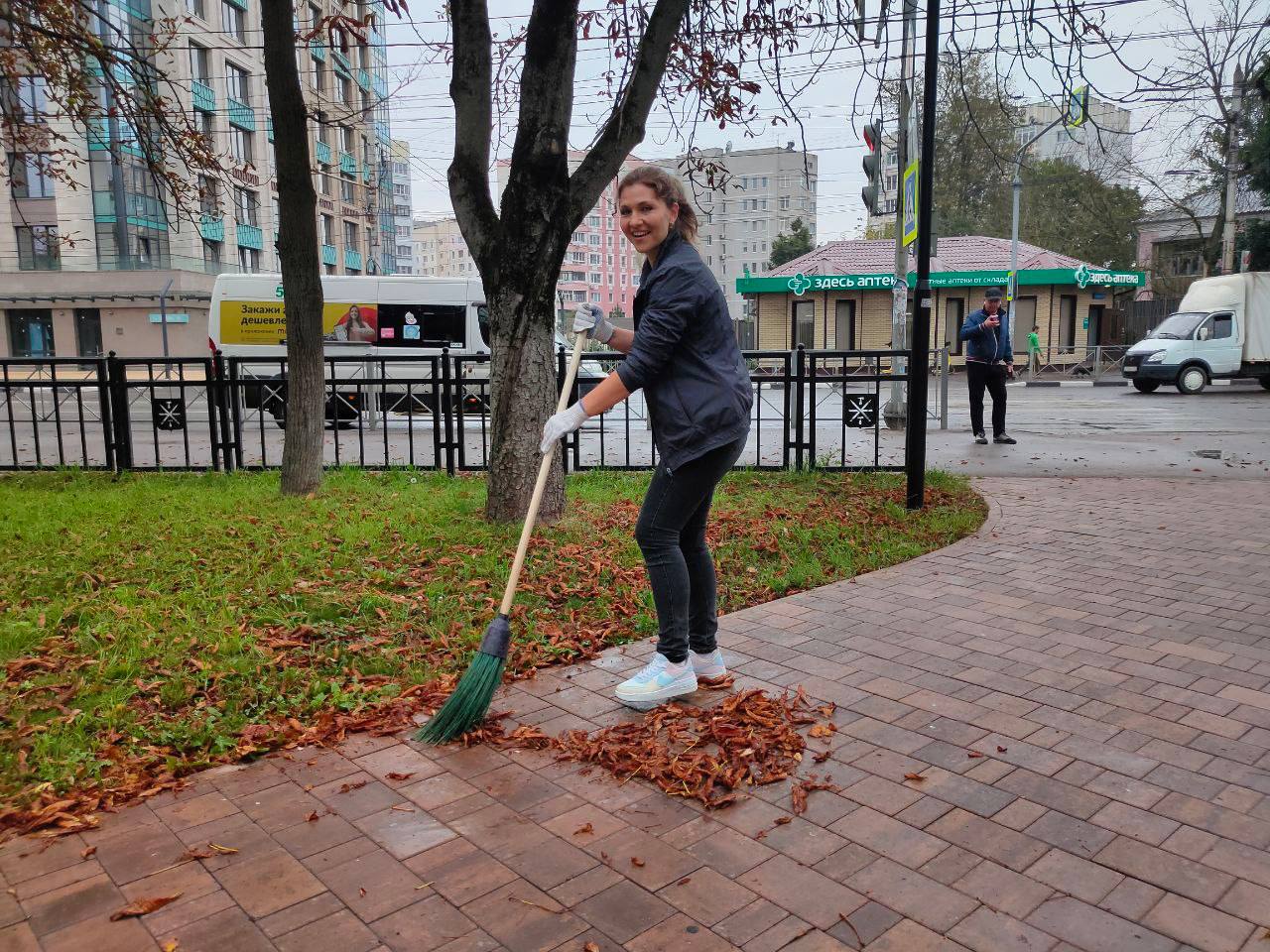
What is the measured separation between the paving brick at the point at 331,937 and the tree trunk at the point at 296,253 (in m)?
5.82

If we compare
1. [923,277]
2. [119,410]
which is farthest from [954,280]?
[119,410]

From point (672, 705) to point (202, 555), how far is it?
3.47 m

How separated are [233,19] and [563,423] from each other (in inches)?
1830

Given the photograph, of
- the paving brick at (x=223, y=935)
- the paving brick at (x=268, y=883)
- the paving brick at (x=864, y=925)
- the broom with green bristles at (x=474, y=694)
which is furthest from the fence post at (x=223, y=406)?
the paving brick at (x=864, y=925)

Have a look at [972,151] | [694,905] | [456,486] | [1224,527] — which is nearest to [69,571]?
[456,486]

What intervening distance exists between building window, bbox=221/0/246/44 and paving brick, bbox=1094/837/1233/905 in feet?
148

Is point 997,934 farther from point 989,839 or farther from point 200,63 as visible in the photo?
point 200,63

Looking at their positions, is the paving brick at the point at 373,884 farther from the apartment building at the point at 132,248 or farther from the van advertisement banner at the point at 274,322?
the apartment building at the point at 132,248

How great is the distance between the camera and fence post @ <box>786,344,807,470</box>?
8789 mm

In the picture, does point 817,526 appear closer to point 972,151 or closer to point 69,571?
point 69,571

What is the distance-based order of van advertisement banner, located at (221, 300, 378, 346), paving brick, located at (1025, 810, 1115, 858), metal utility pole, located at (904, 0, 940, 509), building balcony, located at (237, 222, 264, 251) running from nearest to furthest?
paving brick, located at (1025, 810, 1115, 858), metal utility pole, located at (904, 0, 940, 509), van advertisement banner, located at (221, 300, 378, 346), building balcony, located at (237, 222, 264, 251)

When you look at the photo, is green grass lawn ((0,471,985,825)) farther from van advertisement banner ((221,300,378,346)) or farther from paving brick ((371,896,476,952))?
van advertisement banner ((221,300,378,346))

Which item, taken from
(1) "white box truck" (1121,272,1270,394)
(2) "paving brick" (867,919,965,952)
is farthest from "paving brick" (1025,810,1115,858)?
(1) "white box truck" (1121,272,1270,394)

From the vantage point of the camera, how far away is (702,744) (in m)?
3.25
